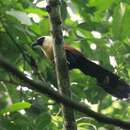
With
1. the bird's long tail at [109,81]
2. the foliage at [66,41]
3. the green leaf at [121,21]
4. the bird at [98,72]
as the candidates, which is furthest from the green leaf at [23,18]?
the bird's long tail at [109,81]

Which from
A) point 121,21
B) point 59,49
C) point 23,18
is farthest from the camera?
point 121,21

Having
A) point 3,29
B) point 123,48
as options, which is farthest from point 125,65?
point 3,29

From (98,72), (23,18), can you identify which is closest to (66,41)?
(98,72)

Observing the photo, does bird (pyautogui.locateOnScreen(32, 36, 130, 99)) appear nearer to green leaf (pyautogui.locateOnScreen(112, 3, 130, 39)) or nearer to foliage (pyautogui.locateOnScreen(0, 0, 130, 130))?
foliage (pyautogui.locateOnScreen(0, 0, 130, 130))

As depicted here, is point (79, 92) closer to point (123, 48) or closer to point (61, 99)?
point (123, 48)

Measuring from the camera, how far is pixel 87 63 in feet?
8.73

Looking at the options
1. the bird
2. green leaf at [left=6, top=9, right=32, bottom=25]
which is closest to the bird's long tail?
the bird

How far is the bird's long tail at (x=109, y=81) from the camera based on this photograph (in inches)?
96.3

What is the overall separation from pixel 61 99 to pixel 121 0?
1505 mm

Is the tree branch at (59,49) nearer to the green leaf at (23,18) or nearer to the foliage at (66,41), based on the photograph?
the foliage at (66,41)

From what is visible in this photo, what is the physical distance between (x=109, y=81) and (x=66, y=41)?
0.38m

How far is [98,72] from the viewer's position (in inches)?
100.0

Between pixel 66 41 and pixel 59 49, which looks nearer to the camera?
pixel 59 49

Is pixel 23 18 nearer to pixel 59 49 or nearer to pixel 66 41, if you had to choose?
pixel 59 49
